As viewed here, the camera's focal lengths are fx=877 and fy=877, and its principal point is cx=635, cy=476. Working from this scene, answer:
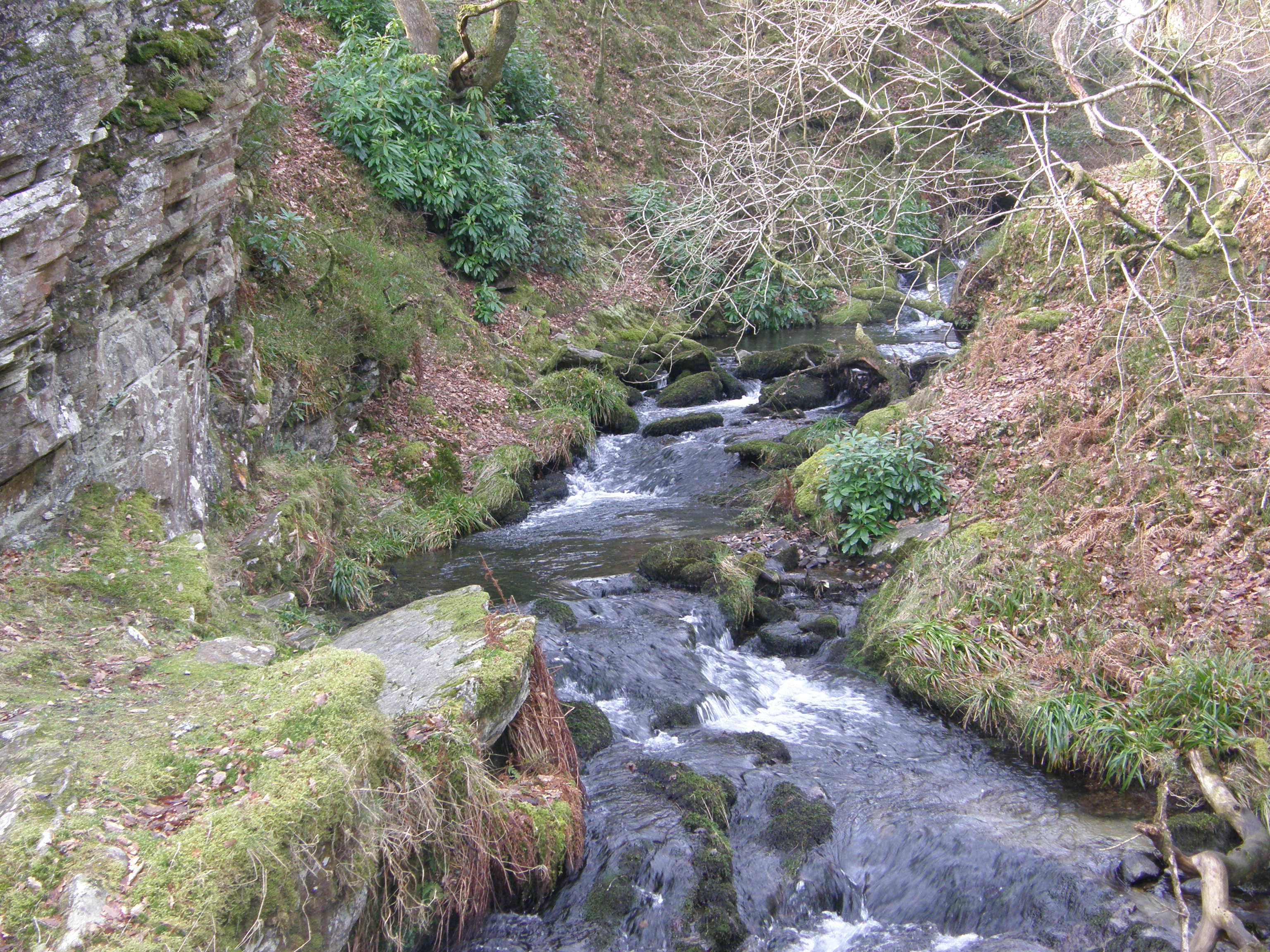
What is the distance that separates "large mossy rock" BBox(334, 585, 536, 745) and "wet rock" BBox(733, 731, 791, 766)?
1.76m

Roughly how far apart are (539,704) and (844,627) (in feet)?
11.3

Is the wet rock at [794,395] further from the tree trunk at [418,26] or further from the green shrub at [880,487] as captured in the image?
the tree trunk at [418,26]

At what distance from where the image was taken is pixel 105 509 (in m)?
6.38

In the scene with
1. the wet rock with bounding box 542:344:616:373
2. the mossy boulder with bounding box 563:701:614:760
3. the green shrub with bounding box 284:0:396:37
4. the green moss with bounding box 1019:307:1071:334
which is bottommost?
the mossy boulder with bounding box 563:701:614:760

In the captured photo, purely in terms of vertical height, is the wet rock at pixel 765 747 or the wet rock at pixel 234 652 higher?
the wet rock at pixel 234 652

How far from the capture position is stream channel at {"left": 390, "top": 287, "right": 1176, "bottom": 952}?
179 inches

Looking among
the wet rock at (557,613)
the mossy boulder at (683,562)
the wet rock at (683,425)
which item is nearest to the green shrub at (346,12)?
the wet rock at (683,425)

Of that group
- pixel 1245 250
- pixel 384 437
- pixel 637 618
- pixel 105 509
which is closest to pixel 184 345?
pixel 105 509

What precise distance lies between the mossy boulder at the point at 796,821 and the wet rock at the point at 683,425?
26.8ft

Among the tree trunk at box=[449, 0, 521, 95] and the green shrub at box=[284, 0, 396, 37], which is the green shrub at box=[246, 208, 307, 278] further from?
the green shrub at box=[284, 0, 396, 37]

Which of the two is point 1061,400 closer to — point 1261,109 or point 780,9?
point 780,9

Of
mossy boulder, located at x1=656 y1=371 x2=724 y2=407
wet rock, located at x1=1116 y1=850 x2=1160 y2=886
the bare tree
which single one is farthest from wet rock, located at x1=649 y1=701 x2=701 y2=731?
mossy boulder, located at x1=656 y1=371 x2=724 y2=407

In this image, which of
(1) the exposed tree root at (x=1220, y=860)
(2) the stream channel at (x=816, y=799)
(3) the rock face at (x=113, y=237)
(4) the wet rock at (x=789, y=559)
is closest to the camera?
(1) the exposed tree root at (x=1220, y=860)

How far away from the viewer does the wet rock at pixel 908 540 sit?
8.39m
